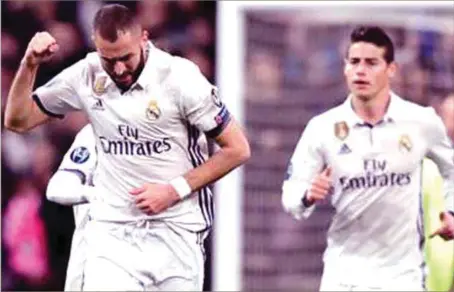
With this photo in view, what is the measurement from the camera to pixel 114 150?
7.28 metres

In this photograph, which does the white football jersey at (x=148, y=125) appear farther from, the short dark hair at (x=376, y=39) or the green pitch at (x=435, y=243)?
the green pitch at (x=435, y=243)

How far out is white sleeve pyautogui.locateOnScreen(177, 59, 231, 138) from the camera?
7.17 m

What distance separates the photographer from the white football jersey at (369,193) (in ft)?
26.3

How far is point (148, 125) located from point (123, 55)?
32 cm

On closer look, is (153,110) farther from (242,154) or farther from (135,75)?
(242,154)

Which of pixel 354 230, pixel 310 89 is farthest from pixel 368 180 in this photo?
pixel 310 89

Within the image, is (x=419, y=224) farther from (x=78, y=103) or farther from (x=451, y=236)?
(x=78, y=103)

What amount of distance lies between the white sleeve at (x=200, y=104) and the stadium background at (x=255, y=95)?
4605 mm

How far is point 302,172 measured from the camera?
798 cm

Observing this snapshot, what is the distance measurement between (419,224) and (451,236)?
0.64ft

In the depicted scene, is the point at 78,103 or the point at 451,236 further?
the point at 451,236

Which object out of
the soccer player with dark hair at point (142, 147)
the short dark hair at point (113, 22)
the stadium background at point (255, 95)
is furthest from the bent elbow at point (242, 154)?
the stadium background at point (255, 95)

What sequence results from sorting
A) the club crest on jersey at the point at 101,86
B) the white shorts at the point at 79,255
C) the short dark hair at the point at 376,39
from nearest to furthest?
the club crest on jersey at the point at 101,86
the white shorts at the point at 79,255
the short dark hair at the point at 376,39

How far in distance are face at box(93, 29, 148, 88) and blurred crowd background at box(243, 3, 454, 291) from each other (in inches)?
192
